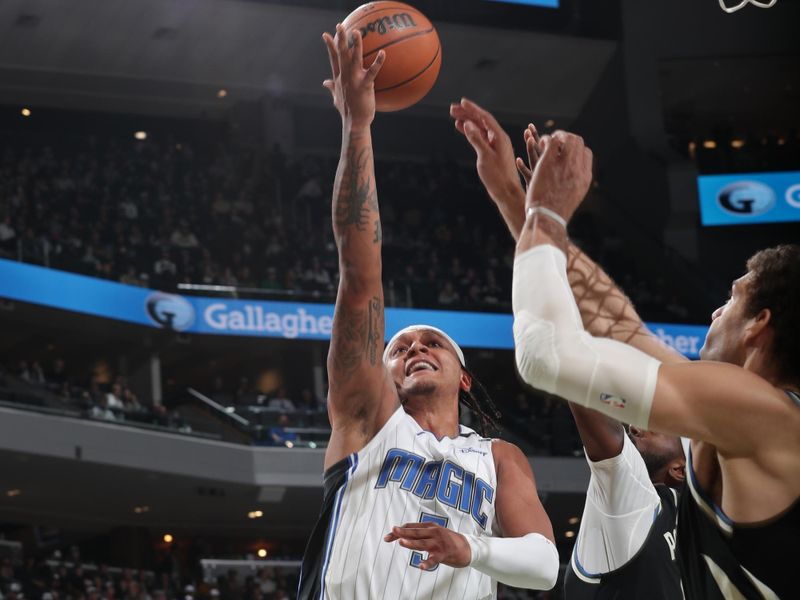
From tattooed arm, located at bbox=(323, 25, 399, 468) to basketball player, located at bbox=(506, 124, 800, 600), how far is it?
1.14m

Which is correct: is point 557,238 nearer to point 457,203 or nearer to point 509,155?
point 509,155

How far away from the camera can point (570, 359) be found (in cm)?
209

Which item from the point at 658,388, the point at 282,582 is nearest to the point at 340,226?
the point at 658,388

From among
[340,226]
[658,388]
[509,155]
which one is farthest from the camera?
[340,226]

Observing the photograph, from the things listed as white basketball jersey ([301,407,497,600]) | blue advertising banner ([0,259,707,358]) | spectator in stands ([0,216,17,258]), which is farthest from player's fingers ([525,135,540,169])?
spectator in stands ([0,216,17,258])

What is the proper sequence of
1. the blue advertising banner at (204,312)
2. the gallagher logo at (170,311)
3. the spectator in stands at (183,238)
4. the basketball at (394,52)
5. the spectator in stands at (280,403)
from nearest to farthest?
1. the basketball at (394,52)
2. the blue advertising banner at (204,312)
3. the spectator in stands at (280,403)
4. the gallagher logo at (170,311)
5. the spectator in stands at (183,238)

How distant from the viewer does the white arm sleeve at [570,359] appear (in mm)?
2082

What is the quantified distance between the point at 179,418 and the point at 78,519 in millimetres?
4450

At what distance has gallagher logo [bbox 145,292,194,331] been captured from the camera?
1927 cm

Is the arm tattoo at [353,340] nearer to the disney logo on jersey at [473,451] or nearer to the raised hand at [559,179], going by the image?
the disney logo on jersey at [473,451]

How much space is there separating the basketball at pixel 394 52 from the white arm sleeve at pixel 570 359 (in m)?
1.86

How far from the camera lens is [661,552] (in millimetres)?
3533

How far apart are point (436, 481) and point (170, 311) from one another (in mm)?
16461

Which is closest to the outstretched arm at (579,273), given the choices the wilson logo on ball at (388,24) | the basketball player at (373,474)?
the basketball player at (373,474)
